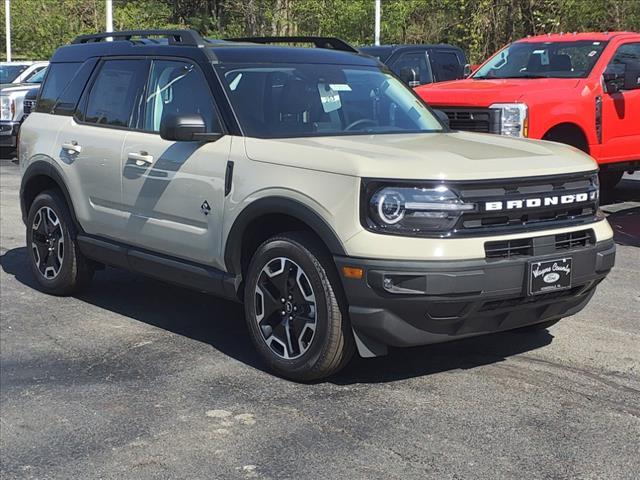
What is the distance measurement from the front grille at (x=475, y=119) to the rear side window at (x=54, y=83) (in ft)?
13.4

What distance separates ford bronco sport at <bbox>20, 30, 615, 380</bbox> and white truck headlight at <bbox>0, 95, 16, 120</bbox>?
35.4ft

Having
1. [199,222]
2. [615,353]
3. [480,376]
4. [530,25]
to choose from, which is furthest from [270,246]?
[530,25]

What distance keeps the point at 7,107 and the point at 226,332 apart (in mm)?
12369

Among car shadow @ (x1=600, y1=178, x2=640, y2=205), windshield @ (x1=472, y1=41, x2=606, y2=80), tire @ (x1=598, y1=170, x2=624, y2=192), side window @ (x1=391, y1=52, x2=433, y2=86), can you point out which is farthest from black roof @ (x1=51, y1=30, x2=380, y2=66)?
side window @ (x1=391, y1=52, x2=433, y2=86)

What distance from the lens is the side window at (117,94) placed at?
6227 mm

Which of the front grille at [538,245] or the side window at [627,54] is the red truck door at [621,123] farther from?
the front grille at [538,245]

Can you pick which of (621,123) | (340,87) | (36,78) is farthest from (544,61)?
(36,78)

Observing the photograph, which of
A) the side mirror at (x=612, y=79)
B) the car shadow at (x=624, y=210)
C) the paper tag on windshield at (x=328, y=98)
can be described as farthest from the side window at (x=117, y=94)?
the side mirror at (x=612, y=79)

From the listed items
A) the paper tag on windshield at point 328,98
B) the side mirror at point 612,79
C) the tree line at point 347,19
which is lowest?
the paper tag on windshield at point 328,98

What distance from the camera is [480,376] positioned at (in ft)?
16.5

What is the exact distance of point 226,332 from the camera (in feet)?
19.9

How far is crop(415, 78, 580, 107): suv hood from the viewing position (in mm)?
9289

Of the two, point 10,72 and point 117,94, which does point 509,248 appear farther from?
point 10,72

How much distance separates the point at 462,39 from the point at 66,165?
81.3 ft
